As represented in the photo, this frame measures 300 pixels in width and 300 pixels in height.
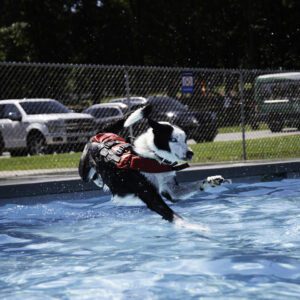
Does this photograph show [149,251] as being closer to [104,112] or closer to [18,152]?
[18,152]

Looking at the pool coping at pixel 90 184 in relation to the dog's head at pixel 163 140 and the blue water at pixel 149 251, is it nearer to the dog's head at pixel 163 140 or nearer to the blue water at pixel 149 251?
the blue water at pixel 149 251

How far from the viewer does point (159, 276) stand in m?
3.98

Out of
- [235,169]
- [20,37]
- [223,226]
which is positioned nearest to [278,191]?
[235,169]

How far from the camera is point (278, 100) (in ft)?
38.8

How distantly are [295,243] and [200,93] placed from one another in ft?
27.1

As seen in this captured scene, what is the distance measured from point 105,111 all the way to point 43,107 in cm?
137

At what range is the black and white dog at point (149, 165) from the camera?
16.9 ft

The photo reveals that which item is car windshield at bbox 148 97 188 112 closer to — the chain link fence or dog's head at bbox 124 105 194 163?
the chain link fence

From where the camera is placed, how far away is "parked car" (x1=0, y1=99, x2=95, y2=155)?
11.5 meters

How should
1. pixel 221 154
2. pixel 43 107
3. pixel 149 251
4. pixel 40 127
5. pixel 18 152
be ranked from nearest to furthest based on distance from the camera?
pixel 149 251
pixel 221 154
pixel 40 127
pixel 18 152
pixel 43 107

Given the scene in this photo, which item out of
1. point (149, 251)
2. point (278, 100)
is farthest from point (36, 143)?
point (149, 251)

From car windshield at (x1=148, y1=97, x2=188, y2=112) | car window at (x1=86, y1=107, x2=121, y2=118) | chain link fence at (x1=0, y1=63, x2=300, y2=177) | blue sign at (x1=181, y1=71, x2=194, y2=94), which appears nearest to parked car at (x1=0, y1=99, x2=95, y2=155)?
chain link fence at (x1=0, y1=63, x2=300, y2=177)

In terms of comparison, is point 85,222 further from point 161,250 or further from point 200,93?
point 200,93

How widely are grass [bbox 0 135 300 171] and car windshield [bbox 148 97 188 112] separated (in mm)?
1923
